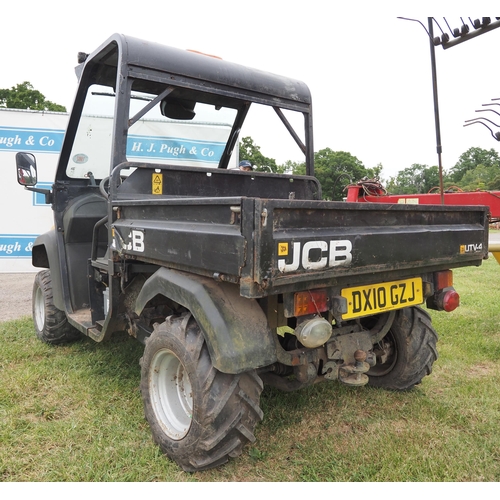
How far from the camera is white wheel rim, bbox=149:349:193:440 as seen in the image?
2.42 metres

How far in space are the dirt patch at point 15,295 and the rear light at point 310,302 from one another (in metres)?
4.40

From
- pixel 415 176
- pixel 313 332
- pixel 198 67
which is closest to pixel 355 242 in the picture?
pixel 313 332

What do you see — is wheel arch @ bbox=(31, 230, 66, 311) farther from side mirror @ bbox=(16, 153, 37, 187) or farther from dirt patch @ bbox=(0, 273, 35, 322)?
dirt patch @ bbox=(0, 273, 35, 322)

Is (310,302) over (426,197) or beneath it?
beneath

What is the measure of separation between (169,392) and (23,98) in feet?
101

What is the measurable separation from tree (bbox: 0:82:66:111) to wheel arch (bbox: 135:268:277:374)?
2976 centimetres

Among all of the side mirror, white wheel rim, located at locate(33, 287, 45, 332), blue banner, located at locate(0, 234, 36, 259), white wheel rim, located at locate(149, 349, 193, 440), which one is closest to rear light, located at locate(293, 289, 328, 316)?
white wheel rim, located at locate(149, 349, 193, 440)

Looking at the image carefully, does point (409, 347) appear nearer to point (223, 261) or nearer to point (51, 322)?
point (223, 261)

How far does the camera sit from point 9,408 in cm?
289

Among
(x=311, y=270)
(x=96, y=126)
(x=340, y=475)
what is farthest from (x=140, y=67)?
(x=340, y=475)

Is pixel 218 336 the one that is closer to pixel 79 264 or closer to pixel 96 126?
pixel 79 264

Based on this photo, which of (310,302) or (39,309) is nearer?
(310,302)

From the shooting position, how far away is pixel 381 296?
240 cm

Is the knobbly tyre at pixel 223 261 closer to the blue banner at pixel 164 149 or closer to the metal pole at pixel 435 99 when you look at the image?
the blue banner at pixel 164 149
